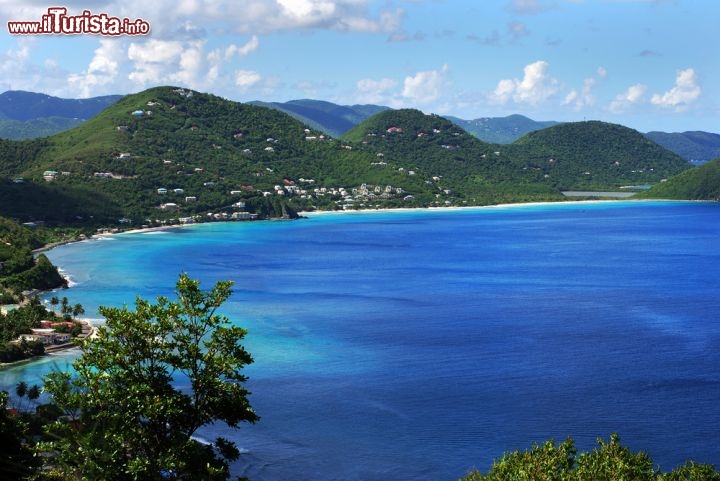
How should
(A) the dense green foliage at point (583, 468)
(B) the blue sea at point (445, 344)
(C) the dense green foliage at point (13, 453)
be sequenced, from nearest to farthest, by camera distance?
(C) the dense green foliage at point (13, 453), (A) the dense green foliage at point (583, 468), (B) the blue sea at point (445, 344)

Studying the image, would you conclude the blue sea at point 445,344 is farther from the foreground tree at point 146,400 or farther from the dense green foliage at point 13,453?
the foreground tree at point 146,400

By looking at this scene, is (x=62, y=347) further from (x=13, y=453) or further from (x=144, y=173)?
(x=144, y=173)

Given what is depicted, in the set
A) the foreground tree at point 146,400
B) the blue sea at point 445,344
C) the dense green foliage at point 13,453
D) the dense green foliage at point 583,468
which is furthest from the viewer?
the blue sea at point 445,344

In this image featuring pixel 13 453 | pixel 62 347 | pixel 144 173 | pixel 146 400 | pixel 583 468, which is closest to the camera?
pixel 146 400

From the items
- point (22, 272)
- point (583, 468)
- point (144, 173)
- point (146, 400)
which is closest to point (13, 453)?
point (146, 400)

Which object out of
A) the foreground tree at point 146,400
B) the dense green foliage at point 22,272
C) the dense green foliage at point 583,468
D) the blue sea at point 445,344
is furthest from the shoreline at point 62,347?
the dense green foliage at point 583,468
